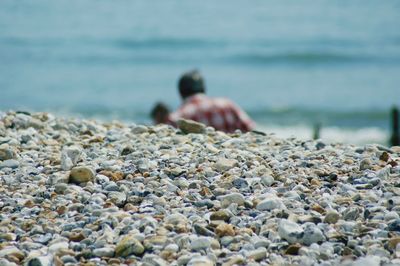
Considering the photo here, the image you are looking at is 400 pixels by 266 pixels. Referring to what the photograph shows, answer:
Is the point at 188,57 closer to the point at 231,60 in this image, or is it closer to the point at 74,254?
the point at 231,60

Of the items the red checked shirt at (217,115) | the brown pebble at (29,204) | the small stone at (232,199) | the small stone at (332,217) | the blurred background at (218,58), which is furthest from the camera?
the blurred background at (218,58)

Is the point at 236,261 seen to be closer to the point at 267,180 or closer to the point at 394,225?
the point at 394,225

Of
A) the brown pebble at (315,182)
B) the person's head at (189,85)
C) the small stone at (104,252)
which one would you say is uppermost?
the person's head at (189,85)

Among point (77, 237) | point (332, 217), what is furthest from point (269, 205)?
point (77, 237)

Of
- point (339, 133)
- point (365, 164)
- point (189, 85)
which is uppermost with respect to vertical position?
point (189, 85)

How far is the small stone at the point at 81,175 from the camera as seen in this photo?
15.6 feet

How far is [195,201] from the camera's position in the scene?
14.5 ft

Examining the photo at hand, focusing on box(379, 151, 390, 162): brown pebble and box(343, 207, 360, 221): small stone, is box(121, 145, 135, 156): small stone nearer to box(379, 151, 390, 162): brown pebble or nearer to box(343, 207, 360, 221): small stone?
box(379, 151, 390, 162): brown pebble

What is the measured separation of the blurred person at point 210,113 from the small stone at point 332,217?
4.16 meters

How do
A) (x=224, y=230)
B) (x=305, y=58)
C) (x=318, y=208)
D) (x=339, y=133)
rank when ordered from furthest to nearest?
(x=305, y=58), (x=339, y=133), (x=318, y=208), (x=224, y=230)

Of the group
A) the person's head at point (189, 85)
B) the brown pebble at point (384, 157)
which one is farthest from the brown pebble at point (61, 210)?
the person's head at point (189, 85)

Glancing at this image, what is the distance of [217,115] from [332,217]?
14.1ft

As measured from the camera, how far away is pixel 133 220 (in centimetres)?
414

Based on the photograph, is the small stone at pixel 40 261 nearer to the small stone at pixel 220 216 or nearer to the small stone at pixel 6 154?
the small stone at pixel 220 216
